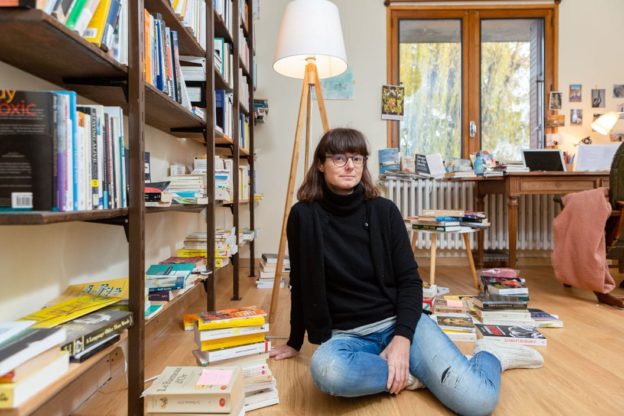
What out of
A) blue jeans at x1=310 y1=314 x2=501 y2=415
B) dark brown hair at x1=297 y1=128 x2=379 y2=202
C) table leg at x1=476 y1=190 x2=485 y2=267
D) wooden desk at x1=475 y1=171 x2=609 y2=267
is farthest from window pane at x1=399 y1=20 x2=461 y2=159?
blue jeans at x1=310 y1=314 x2=501 y2=415

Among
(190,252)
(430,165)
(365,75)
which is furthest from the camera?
(365,75)

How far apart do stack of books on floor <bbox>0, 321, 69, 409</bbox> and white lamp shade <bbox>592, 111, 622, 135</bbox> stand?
4.16m

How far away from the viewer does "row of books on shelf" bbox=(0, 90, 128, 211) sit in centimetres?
77

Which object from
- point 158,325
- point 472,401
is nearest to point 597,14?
point 472,401

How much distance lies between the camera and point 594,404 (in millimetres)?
1187

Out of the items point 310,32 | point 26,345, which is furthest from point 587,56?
point 26,345

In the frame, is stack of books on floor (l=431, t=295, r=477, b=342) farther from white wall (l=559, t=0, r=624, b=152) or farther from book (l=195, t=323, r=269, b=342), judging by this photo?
white wall (l=559, t=0, r=624, b=152)

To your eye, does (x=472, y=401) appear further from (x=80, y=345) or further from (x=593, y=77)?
(x=593, y=77)

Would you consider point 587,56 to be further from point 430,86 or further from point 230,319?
point 230,319

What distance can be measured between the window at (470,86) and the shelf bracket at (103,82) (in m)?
2.89

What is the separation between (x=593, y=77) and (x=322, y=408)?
3925mm

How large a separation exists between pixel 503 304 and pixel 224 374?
4.83ft

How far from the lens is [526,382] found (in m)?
1.34

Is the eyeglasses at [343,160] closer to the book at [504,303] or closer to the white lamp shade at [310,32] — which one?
the white lamp shade at [310,32]
